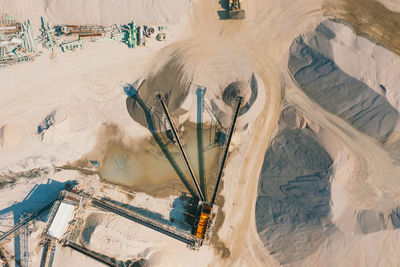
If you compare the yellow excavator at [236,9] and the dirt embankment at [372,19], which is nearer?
the dirt embankment at [372,19]

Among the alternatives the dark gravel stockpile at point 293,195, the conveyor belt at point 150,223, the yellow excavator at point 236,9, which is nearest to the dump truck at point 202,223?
the conveyor belt at point 150,223

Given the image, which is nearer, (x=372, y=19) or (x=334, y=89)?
(x=334, y=89)

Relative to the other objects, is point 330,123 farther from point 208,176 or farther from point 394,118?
point 208,176

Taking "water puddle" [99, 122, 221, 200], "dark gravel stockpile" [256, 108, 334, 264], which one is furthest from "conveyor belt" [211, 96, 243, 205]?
"dark gravel stockpile" [256, 108, 334, 264]

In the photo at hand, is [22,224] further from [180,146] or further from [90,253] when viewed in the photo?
[180,146]

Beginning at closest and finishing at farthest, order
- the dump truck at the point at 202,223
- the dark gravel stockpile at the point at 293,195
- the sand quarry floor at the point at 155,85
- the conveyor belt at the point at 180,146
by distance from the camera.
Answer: the dark gravel stockpile at the point at 293,195 → the dump truck at the point at 202,223 → the conveyor belt at the point at 180,146 → the sand quarry floor at the point at 155,85

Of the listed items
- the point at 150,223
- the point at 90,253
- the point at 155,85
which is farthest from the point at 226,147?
the point at 90,253

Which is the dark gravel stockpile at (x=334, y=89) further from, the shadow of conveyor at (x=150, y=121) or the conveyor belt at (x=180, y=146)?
the shadow of conveyor at (x=150, y=121)

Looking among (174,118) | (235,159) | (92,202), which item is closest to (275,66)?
(235,159)
